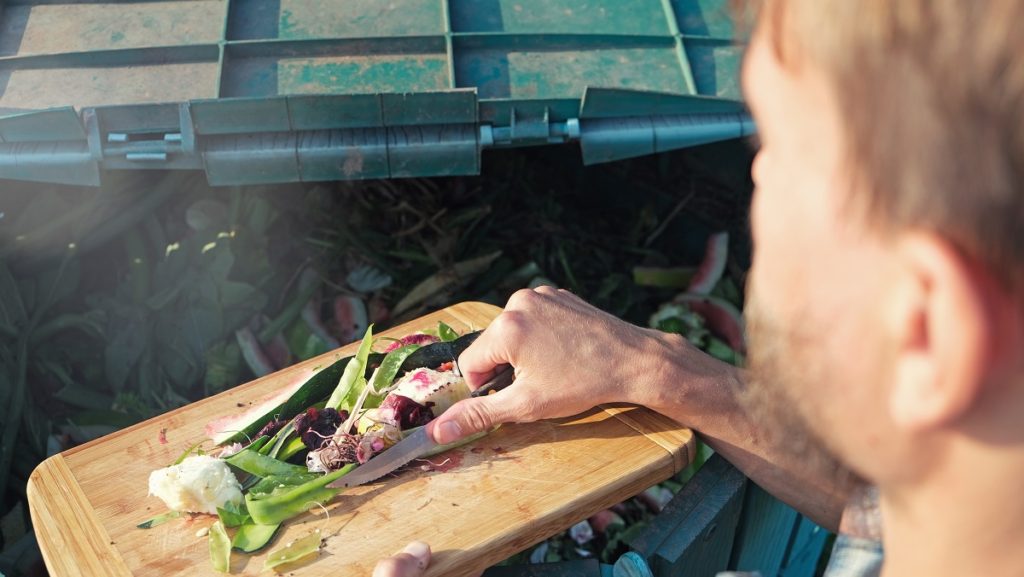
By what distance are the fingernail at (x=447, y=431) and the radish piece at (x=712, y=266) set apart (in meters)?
2.46

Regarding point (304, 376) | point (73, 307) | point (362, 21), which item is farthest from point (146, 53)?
point (304, 376)

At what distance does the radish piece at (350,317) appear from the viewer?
412cm

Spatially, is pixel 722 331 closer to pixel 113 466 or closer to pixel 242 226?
pixel 242 226

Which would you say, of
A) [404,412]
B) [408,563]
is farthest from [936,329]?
[404,412]

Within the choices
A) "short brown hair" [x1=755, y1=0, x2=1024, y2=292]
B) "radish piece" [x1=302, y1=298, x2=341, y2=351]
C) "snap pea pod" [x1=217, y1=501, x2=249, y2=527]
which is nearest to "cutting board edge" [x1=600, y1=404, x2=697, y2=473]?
"snap pea pod" [x1=217, y1=501, x2=249, y2=527]

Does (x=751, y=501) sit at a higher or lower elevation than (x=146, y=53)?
lower

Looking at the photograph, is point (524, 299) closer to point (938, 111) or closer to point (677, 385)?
point (677, 385)

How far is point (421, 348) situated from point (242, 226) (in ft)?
6.91

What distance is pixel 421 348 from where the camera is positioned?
95.8 inches

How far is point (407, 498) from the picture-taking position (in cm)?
211

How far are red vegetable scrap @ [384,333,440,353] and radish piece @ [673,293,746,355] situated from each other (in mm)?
2028

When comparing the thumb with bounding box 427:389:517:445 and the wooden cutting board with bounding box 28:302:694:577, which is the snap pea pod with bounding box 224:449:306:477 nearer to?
the wooden cutting board with bounding box 28:302:694:577

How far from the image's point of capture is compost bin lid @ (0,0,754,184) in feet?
10.1

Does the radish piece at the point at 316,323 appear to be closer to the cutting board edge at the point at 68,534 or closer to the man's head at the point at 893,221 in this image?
the cutting board edge at the point at 68,534
